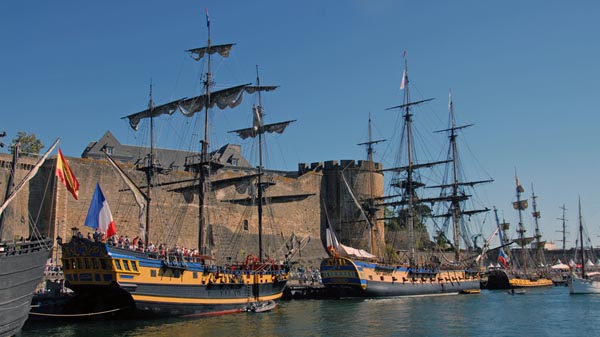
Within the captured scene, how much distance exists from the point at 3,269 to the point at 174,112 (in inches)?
830

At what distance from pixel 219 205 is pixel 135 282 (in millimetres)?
21264

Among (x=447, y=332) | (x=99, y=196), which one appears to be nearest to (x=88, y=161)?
(x=99, y=196)

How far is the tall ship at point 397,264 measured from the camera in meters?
38.6

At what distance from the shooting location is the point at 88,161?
125ft

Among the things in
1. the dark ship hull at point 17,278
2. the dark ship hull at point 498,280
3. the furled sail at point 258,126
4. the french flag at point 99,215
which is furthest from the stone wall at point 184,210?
the dark ship hull at point 498,280

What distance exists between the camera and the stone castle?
3569cm

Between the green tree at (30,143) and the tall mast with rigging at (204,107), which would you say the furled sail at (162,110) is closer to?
the tall mast with rigging at (204,107)

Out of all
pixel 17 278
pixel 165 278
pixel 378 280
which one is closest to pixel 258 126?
pixel 378 280

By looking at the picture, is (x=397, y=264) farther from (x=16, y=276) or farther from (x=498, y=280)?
(x=16, y=276)

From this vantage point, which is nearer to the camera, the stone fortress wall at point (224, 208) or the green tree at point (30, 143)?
the stone fortress wall at point (224, 208)

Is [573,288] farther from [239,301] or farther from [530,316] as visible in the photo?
[239,301]

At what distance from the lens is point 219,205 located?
45812 millimetres

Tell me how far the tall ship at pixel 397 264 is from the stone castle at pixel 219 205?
1599 mm

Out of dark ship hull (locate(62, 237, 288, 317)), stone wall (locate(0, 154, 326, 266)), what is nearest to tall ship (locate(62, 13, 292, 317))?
dark ship hull (locate(62, 237, 288, 317))
